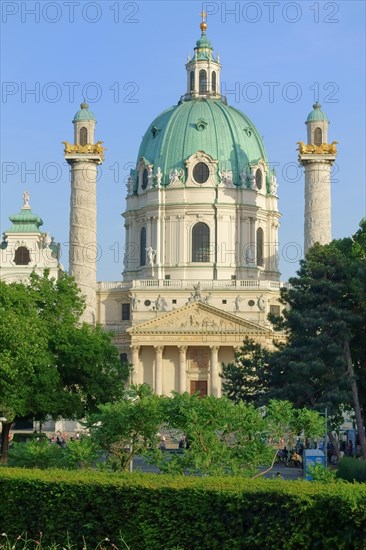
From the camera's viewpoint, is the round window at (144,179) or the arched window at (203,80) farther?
the arched window at (203,80)

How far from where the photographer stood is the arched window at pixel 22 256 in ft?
333

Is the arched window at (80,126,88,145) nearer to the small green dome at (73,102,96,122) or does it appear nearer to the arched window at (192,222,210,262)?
the small green dome at (73,102,96,122)

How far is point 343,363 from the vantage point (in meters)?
50.6

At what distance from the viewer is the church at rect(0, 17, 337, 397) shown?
93.4 meters

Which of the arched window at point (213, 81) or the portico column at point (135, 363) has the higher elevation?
the arched window at point (213, 81)

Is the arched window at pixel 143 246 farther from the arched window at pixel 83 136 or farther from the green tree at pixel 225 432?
the green tree at pixel 225 432

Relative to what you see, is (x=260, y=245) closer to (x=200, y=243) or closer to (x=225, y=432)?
(x=200, y=243)

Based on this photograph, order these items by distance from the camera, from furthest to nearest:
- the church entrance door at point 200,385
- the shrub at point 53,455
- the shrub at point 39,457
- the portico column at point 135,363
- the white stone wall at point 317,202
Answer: the church entrance door at point 200,385 < the portico column at point 135,363 < the white stone wall at point 317,202 < the shrub at point 39,457 < the shrub at point 53,455

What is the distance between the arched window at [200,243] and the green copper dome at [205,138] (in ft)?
17.1

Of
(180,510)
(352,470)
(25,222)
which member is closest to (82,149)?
(25,222)

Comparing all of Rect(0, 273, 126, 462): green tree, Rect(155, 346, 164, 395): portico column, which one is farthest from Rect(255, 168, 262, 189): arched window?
Rect(0, 273, 126, 462): green tree

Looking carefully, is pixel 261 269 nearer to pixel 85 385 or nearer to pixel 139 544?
pixel 85 385

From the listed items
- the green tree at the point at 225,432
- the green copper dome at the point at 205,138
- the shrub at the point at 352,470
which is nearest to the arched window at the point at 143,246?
the green copper dome at the point at 205,138

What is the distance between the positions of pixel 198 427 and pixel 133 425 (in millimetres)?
1646
